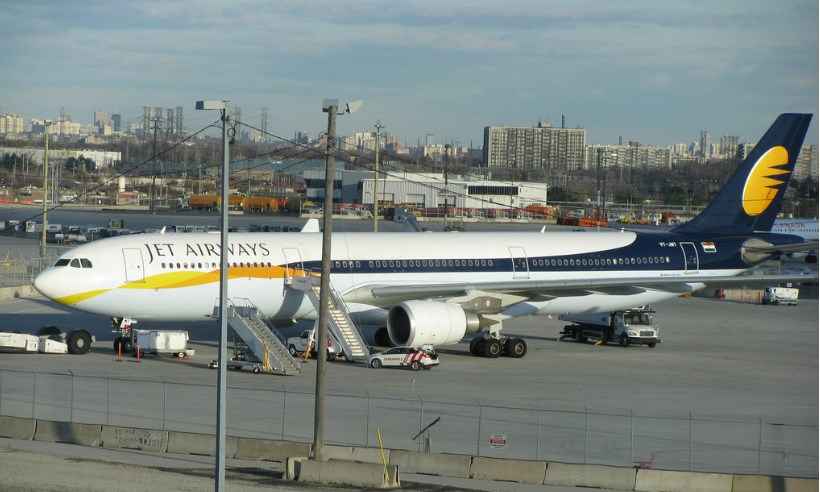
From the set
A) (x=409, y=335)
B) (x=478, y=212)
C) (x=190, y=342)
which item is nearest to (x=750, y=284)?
(x=409, y=335)

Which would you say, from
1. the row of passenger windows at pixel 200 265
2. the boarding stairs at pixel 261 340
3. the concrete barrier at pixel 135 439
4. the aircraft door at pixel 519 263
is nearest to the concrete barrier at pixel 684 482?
the concrete barrier at pixel 135 439

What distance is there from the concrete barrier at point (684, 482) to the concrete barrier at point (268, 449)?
334 inches

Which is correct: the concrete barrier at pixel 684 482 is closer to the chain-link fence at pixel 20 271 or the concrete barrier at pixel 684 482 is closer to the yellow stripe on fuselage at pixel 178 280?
the yellow stripe on fuselage at pixel 178 280

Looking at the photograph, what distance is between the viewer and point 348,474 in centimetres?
2641

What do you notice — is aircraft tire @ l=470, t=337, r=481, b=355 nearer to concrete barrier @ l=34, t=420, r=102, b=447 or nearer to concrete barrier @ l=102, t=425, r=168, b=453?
concrete barrier @ l=102, t=425, r=168, b=453

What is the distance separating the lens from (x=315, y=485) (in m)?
26.2

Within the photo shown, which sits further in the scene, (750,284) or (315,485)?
(750,284)

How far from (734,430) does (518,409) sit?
6.34 metres

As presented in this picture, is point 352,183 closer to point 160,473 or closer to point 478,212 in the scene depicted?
point 478,212

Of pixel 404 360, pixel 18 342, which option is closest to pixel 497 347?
pixel 404 360

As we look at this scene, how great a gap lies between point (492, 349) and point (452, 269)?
153 inches

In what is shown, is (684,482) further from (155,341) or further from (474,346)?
(155,341)

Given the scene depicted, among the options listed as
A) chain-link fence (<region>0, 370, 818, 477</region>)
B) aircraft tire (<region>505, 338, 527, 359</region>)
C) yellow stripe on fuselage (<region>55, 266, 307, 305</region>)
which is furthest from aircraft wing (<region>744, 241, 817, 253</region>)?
yellow stripe on fuselage (<region>55, 266, 307, 305</region>)

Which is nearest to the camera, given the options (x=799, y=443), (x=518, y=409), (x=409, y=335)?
(x=799, y=443)
